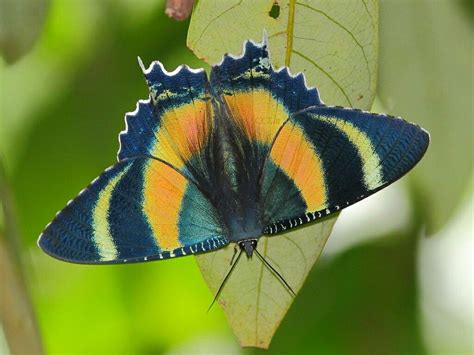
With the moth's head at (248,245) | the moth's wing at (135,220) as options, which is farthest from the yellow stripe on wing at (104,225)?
the moth's head at (248,245)

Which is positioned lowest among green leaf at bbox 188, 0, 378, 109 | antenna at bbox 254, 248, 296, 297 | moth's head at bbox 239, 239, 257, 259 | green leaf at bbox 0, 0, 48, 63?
antenna at bbox 254, 248, 296, 297

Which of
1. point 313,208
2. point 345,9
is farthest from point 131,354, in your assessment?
point 345,9

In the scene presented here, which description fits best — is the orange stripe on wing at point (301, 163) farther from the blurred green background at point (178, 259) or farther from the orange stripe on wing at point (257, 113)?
the blurred green background at point (178, 259)

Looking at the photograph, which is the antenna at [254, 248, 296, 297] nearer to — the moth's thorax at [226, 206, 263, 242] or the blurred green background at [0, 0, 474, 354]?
the moth's thorax at [226, 206, 263, 242]

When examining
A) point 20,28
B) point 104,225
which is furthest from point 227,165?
point 20,28

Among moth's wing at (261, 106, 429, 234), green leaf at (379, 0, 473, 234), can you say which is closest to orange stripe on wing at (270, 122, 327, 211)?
moth's wing at (261, 106, 429, 234)

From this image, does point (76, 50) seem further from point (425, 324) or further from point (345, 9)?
point (425, 324)

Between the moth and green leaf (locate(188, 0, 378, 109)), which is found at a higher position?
green leaf (locate(188, 0, 378, 109))
